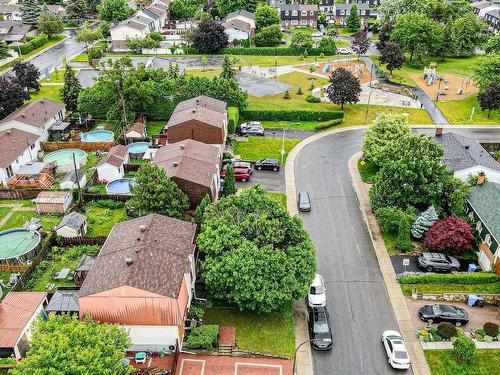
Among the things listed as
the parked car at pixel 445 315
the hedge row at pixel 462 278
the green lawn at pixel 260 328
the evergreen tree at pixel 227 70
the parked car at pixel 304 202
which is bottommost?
the green lawn at pixel 260 328

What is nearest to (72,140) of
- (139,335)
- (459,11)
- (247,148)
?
(247,148)

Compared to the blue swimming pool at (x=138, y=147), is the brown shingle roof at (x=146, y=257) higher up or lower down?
higher up

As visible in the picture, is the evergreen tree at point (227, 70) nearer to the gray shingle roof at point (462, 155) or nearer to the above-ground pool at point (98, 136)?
the above-ground pool at point (98, 136)

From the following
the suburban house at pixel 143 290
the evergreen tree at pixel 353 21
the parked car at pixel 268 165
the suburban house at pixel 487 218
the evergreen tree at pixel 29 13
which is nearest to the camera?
the suburban house at pixel 143 290

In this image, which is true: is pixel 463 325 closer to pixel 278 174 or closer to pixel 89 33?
pixel 278 174

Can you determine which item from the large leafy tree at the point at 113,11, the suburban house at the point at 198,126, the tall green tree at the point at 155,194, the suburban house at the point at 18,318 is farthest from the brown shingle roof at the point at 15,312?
the large leafy tree at the point at 113,11

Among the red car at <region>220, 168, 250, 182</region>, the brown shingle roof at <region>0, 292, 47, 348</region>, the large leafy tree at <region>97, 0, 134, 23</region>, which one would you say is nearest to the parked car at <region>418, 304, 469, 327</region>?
the red car at <region>220, 168, 250, 182</region>

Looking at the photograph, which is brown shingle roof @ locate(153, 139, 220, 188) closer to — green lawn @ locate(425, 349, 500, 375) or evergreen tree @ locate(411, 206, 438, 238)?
evergreen tree @ locate(411, 206, 438, 238)

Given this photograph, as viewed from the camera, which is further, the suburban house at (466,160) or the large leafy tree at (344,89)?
the large leafy tree at (344,89)
